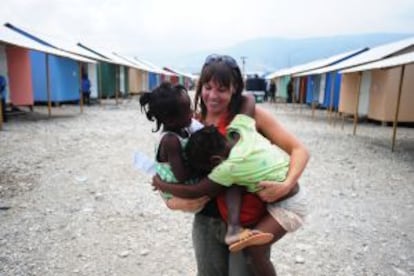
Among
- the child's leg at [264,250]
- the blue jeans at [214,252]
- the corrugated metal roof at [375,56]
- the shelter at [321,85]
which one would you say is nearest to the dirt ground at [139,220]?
the blue jeans at [214,252]

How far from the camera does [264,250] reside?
5.00 feet

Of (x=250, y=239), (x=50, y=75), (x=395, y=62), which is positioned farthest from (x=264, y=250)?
(x=50, y=75)

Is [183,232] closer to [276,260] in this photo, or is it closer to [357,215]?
[276,260]

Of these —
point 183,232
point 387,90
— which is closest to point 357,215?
point 183,232

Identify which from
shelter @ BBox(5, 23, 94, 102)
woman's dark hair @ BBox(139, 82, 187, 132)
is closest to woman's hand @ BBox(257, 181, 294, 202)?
woman's dark hair @ BBox(139, 82, 187, 132)

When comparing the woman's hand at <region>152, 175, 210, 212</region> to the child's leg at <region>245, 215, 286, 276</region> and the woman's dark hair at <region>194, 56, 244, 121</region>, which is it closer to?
the child's leg at <region>245, 215, 286, 276</region>

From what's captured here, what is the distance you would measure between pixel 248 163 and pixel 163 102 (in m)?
0.42

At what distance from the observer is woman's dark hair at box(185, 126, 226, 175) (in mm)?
1373

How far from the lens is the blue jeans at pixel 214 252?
62.4 inches

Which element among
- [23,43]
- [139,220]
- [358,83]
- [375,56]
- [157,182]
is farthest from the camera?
[375,56]

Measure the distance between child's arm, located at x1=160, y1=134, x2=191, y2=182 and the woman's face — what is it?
210 mm

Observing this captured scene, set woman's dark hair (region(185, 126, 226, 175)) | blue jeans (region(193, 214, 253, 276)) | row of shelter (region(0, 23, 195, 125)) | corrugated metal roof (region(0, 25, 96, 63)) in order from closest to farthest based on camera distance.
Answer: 1. woman's dark hair (region(185, 126, 226, 175))
2. blue jeans (region(193, 214, 253, 276))
3. corrugated metal roof (region(0, 25, 96, 63))
4. row of shelter (region(0, 23, 195, 125))

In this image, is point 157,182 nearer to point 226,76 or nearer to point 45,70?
point 226,76

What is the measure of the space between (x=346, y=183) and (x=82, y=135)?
6192mm
